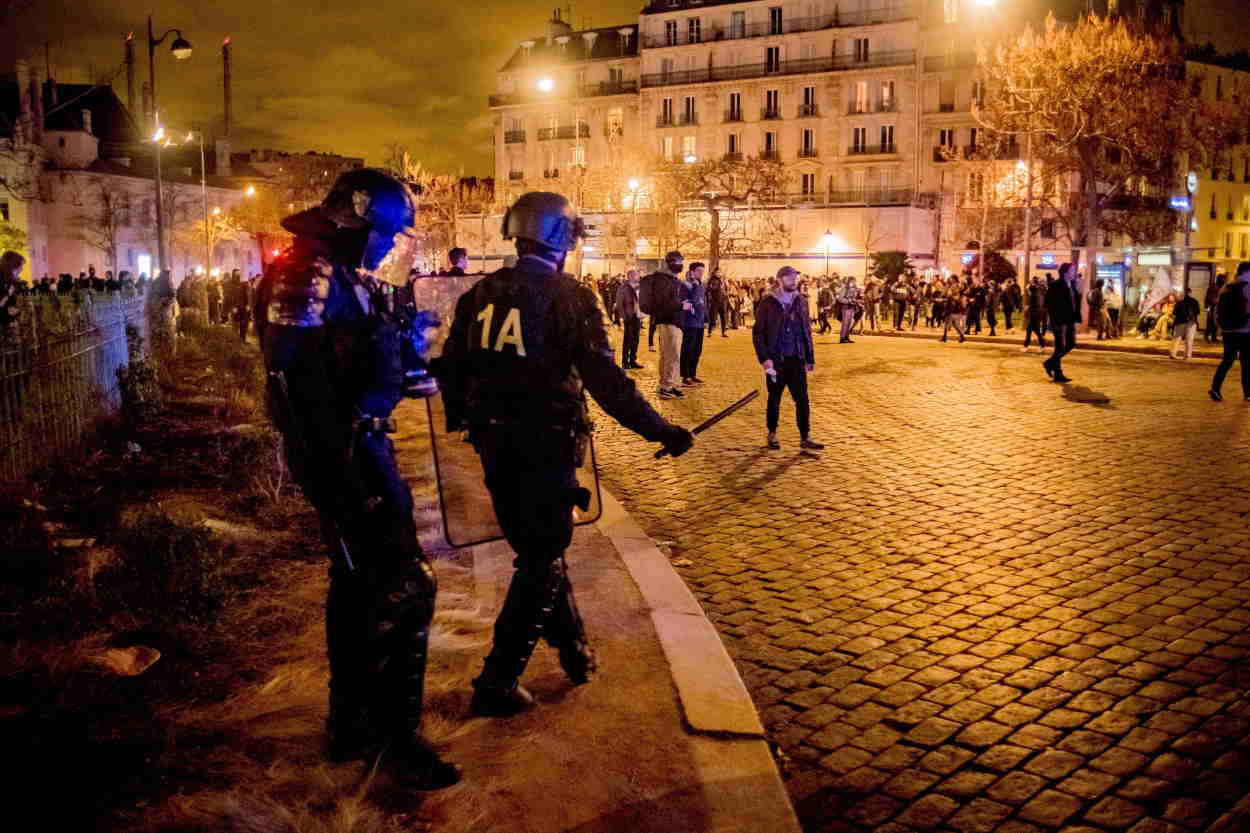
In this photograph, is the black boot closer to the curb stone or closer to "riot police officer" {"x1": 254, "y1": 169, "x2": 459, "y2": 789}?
"riot police officer" {"x1": 254, "y1": 169, "x2": 459, "y2": 789}

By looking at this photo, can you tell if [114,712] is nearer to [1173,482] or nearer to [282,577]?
[282,577]

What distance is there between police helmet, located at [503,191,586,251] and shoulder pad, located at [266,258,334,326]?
38.5 inches

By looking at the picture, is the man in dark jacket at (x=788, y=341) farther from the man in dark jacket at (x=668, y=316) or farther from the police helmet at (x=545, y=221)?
the police helmet at (x=545, y=221)

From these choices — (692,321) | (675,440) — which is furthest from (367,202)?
(692,321)

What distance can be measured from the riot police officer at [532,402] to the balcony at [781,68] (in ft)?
225

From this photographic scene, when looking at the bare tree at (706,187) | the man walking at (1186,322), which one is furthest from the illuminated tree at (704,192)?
the man walking at (1186,322)

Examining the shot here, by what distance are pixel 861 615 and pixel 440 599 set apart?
2.12 m

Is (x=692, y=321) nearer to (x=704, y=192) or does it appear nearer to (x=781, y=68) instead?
(x=704, y=192)

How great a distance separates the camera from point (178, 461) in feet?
28.1

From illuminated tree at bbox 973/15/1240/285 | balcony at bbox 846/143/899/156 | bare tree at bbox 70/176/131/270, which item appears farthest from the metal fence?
balcony at bbox 846/143/899/156

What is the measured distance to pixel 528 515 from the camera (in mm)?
3875

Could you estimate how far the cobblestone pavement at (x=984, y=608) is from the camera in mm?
3514

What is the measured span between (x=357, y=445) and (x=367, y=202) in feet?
2.57

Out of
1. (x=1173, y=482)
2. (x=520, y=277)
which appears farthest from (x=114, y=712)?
(x=1173, y=482)
